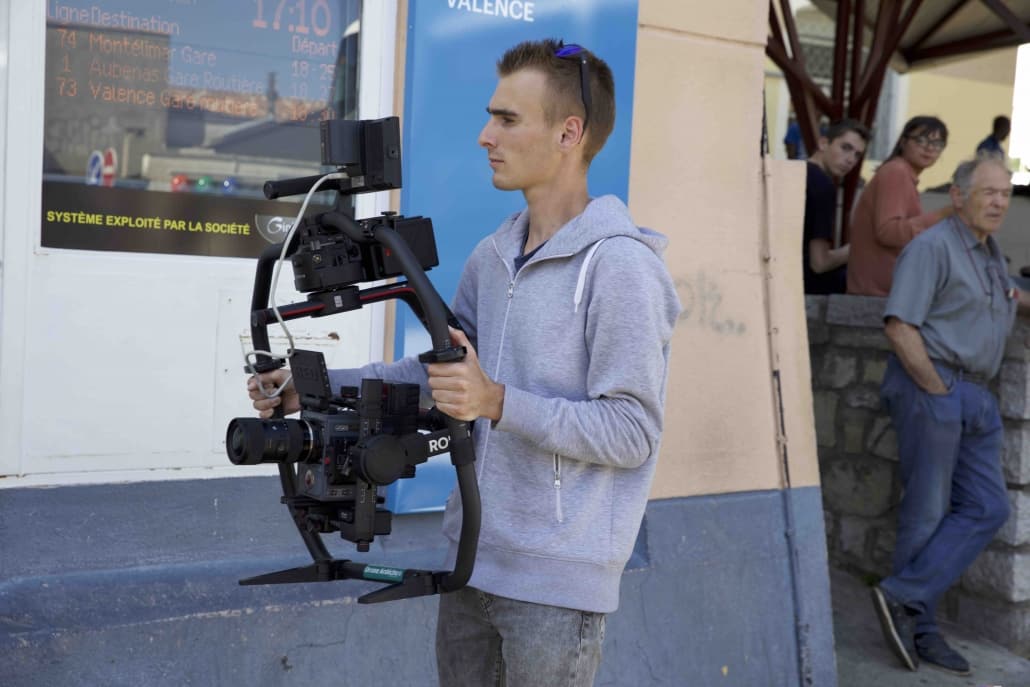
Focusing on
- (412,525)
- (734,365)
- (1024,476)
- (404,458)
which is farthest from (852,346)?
(404,458)

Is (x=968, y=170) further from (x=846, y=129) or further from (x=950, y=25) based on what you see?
(x=950, y=25)

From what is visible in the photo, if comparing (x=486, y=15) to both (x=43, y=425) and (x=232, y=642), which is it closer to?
(x=43, y=425)

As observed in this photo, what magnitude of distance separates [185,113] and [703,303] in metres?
2.08

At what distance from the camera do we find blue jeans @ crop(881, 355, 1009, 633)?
519cm

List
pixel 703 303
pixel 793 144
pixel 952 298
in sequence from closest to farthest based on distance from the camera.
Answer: pixel 703 303
pixel 952 298
pixel 793 144

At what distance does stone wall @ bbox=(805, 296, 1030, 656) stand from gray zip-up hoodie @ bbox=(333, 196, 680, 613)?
3716 millimetres

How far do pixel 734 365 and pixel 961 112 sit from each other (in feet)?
43.3

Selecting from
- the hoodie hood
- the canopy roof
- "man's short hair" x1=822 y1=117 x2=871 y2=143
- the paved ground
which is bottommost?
the paved ground

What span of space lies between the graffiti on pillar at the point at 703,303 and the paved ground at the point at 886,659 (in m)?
1.63

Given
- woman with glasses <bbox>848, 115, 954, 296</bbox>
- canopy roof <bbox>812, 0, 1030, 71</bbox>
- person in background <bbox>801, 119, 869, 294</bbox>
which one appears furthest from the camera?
canopy roof <bbox>812, 0, 1030, 71</bbox>

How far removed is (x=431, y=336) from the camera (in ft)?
6.77

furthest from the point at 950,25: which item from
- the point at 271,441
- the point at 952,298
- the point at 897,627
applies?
the point at 271,441

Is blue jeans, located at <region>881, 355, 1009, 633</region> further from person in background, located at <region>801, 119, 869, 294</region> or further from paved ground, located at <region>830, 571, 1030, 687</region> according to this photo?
person in background, located at <region>801, 119, 869, 294</region>

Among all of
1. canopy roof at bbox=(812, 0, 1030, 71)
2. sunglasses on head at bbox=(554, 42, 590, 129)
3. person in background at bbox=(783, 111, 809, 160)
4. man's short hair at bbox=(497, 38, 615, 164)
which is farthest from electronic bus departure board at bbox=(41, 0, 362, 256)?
person in background at bbox=(783, 111, 809, 160)
